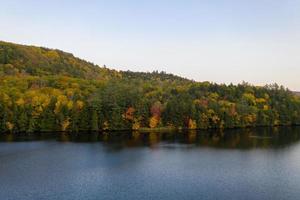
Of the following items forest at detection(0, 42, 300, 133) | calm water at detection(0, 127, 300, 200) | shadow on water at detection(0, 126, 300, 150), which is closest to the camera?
calm water at detection(0, 127, 300, 200)

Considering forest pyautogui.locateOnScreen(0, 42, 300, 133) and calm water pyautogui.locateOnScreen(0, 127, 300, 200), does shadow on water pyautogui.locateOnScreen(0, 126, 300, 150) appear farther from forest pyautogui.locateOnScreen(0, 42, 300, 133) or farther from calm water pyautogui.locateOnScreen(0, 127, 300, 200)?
forest pyautogui.locateOnScreen(0, 42, 300, 133)

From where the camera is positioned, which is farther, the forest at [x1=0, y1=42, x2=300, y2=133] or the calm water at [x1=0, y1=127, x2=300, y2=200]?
the forest at [x1=0, y1=42, x2=300, y2=133]

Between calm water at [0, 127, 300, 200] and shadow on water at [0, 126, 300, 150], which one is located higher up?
shadow on water at [0, 126, 300, 150]

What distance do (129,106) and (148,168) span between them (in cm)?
5139

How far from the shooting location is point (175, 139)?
8375 centimetres

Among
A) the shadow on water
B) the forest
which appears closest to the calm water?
the shadow on water

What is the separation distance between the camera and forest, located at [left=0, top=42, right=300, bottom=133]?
97375mm

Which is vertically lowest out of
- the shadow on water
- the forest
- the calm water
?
the calm water

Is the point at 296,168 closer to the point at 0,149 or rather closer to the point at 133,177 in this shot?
the point at 133,177

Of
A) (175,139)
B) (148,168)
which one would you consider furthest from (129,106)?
(148,168)

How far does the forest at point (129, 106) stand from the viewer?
9738 cm

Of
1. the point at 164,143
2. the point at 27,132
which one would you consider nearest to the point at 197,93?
the point at 164,143

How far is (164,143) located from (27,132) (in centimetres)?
3892

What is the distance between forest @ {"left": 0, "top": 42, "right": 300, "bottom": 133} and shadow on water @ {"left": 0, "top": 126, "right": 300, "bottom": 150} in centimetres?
653
